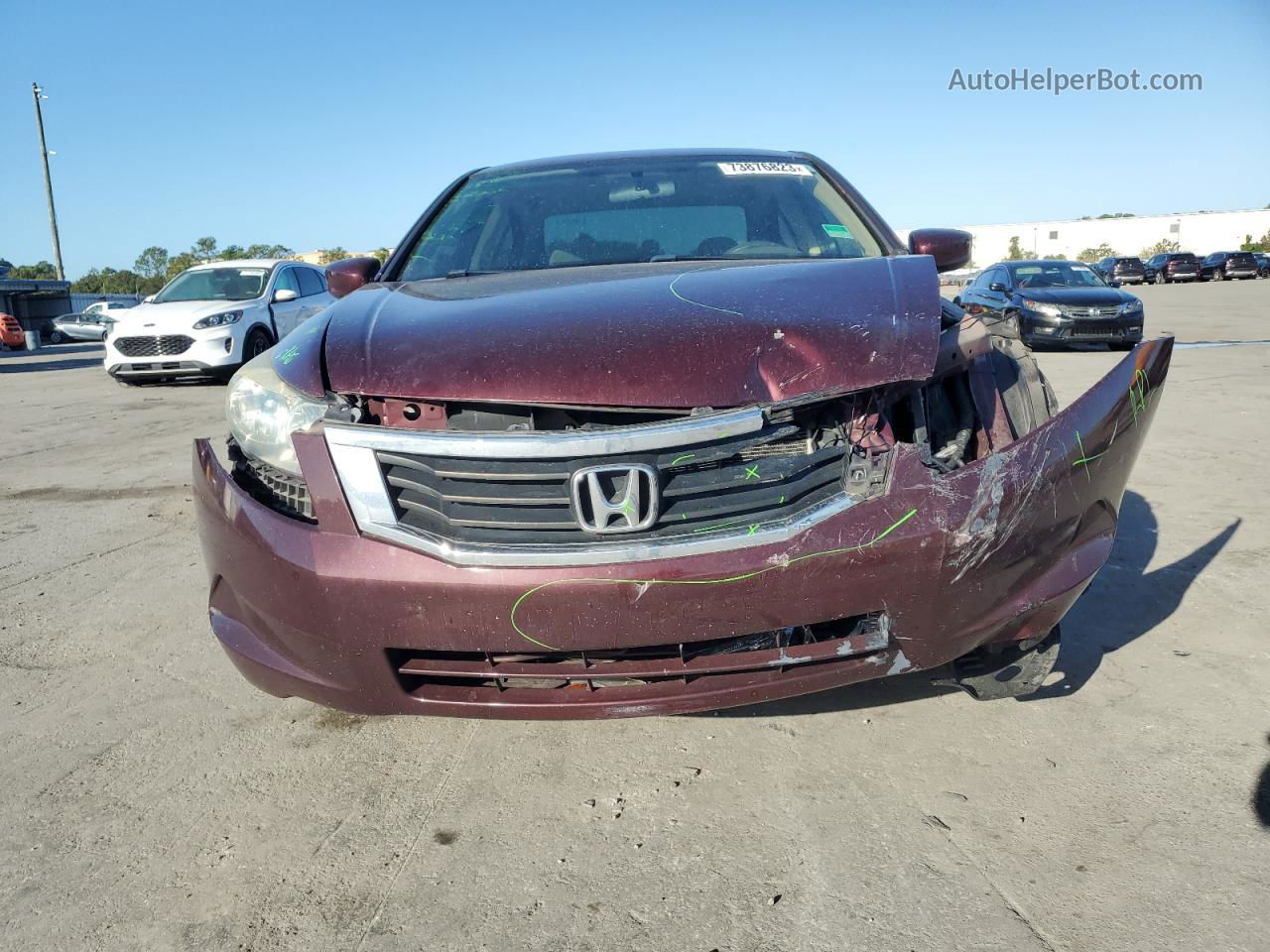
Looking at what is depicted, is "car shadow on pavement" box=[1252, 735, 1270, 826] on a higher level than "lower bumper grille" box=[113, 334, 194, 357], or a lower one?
lower

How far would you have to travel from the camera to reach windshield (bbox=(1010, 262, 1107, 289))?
46.0 feet

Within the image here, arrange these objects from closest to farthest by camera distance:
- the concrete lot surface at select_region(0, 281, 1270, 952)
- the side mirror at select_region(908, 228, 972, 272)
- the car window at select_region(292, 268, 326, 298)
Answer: the concrete lot surface at select_region(0, 281, 1270, 952) → the side mirror at select_region(908, 228, 972, 272) → the car window at select_region(292, 268, 326, 298)

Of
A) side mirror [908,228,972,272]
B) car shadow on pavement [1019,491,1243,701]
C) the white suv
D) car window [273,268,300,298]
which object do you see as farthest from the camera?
car window [273,268,300,298]

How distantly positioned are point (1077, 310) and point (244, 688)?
485 inches

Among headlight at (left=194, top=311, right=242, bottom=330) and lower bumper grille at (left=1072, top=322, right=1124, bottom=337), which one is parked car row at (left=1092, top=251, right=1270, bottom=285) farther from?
headlight at (left=194, top=311, right=242, bottom=330)

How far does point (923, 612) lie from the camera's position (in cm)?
185

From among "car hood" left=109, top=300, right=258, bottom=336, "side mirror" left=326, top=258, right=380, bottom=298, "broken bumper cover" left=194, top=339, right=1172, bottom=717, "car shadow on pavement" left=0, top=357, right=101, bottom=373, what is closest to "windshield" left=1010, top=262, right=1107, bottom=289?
"car hood" left=109, top=300, right=258, bottom=336

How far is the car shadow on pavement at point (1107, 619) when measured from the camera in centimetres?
254

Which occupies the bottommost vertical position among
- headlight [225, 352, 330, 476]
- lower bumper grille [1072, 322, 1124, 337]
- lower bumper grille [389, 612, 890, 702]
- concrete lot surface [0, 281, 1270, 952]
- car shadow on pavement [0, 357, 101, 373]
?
car shadow on pavement [0, 357, 101, 373]

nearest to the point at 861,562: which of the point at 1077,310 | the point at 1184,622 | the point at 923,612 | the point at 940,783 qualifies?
the point at 923,612

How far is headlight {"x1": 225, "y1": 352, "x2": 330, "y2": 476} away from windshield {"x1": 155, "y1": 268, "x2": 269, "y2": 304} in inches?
413

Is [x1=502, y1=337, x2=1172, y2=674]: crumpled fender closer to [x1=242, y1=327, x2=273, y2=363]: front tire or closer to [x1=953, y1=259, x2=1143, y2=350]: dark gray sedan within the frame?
[x1=242, y1=327, x2=273, y2=363]: front tire

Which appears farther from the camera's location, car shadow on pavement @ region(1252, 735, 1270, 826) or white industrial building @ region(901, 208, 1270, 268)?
white industrial building @ region(901, 208, 1270, 268)

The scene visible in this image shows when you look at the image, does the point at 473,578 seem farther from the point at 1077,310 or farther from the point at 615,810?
the point at 1077,310
